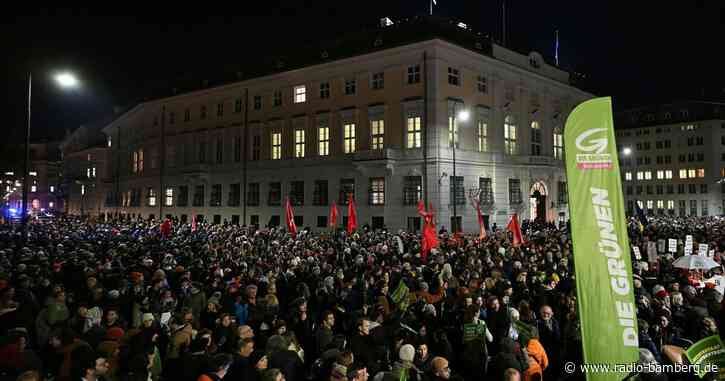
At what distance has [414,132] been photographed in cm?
3722

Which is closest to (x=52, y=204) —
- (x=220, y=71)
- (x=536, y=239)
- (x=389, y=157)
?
(x=220, y=71)

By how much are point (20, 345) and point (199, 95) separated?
4908 cm

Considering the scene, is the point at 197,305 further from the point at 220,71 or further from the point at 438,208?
Answer: the point at 220,71

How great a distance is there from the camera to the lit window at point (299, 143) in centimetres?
4381

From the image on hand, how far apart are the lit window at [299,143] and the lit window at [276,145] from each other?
2.05 meters

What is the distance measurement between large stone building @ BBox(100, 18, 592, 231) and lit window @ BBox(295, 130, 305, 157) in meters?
0.14

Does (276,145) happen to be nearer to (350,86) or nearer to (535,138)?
(350,86)

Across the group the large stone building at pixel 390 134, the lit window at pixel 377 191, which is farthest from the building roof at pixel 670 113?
the lit window at pixel 377 191

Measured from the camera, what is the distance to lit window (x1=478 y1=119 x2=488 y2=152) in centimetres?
3944

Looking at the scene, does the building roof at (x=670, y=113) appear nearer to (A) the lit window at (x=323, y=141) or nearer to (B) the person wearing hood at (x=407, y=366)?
(A) the lit window at (x=323, y=141)

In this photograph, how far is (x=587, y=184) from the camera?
5.46 meters

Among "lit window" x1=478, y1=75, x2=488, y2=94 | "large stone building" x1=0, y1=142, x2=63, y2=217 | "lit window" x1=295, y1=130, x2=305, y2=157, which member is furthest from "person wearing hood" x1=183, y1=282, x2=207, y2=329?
"large stone building" x1=0, y1=142, x2=63, y2=217

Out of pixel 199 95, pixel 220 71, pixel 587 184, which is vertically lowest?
pixel 587 184

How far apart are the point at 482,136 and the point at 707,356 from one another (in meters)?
34.7
